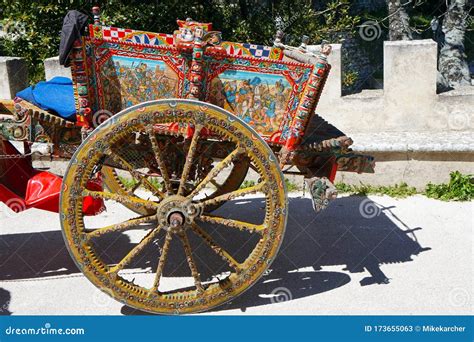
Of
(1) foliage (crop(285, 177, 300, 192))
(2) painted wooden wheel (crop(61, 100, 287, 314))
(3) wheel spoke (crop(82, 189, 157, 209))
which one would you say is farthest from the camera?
(1) foliage (crop(285, 177, 300, 192))

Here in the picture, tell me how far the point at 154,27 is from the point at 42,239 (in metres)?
3.43

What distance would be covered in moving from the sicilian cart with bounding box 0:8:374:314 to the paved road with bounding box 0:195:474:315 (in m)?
0.53

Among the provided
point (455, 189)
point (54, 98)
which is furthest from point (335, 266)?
point (54, 98)

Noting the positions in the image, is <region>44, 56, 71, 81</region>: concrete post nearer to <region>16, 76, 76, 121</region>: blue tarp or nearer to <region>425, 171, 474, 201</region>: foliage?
<region>16, 76, 76, 121</region>: blue tarp

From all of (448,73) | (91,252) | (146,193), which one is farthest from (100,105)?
(448,73)

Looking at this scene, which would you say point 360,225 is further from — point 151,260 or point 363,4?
point 363,4

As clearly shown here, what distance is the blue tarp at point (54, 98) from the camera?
16.7 ft

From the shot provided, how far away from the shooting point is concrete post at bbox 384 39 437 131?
7.78 m

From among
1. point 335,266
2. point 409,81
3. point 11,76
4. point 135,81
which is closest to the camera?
Result: point 135,81

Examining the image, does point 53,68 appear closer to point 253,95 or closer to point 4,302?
point 4,302

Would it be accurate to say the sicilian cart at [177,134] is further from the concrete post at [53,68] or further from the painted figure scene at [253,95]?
the concrete post at [53,68]

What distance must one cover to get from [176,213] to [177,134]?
58cm

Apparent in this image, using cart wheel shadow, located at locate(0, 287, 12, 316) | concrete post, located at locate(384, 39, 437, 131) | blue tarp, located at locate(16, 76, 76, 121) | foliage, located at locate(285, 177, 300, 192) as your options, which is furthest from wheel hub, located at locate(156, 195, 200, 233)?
concrete post, located at locate(384, 39, 437, 131)

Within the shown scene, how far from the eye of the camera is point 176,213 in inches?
188
